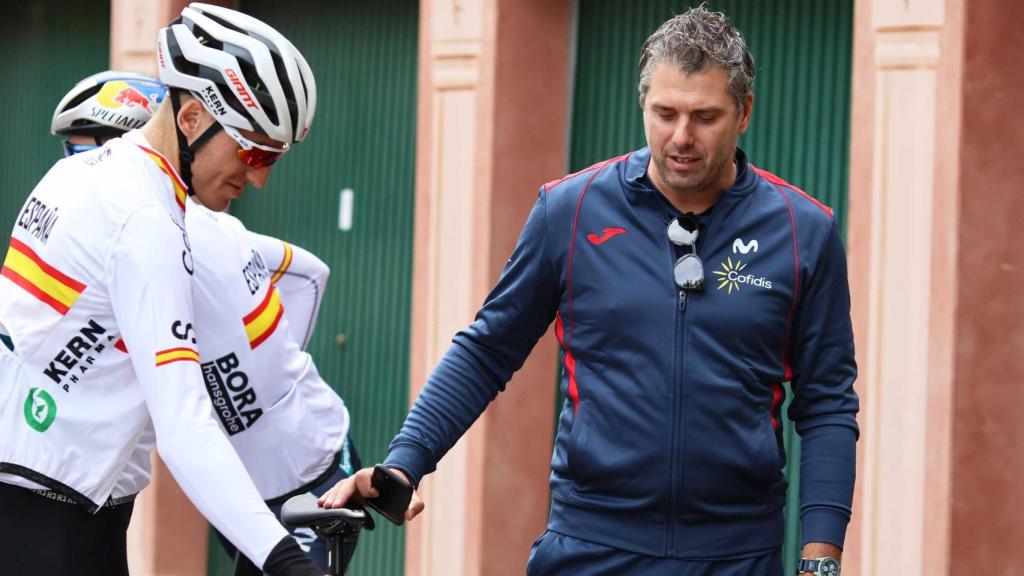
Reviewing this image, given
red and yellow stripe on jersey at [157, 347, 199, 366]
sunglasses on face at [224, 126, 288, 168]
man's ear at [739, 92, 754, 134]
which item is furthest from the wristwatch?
sunglasses on face at [224, 126, 288, 168]

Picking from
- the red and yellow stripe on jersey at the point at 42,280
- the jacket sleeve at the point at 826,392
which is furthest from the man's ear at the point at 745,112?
the red and yellow stripe on jersey at the point at 42,280

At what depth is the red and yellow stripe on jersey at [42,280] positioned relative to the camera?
12.2 feet

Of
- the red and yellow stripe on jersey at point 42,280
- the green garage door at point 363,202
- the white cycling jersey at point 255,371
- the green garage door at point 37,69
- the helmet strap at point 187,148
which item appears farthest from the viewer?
the green garage door at point 37,69

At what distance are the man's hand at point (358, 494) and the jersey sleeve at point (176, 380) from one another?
0.15m

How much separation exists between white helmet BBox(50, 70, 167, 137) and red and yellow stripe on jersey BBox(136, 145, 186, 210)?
1.49 meters

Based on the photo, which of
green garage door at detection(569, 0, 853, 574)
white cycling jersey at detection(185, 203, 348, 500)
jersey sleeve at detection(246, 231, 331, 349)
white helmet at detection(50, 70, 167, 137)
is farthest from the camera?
green garage door at detection(569, 0, 853, 574)

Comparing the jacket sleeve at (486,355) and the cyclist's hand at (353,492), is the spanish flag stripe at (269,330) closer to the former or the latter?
the jacket sleeve at (486,355)

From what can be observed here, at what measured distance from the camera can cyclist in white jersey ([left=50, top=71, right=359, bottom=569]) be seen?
457 centimetres

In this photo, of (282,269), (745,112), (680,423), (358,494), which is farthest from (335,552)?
(282,269)

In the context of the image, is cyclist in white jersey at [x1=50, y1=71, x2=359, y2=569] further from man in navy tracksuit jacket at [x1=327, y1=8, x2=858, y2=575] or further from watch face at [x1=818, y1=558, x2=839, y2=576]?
watch face at [x1=818, y1=558, x2=839, y2=576]

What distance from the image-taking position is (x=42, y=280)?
3768mm

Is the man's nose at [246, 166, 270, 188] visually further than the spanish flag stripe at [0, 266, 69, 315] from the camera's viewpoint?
Yes

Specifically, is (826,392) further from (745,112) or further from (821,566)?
(745,112)

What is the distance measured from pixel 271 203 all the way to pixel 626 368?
7448 millimetres
